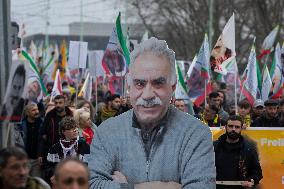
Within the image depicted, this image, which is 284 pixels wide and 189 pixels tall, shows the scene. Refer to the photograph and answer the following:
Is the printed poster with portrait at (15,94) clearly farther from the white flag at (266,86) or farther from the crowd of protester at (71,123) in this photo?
the white flag at (266,86)

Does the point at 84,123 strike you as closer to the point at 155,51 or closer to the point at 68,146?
the point at 68,146

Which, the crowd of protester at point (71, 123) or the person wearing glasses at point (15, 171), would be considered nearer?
the person wearing glasses at point (15, 171)

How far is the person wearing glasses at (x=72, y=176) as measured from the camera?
16.7ft

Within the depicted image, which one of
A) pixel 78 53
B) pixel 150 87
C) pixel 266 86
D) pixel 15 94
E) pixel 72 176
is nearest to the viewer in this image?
pixel 72 176

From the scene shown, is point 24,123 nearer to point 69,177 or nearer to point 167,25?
point 69,177

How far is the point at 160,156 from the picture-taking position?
5.48 metres

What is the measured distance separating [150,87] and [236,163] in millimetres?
5322

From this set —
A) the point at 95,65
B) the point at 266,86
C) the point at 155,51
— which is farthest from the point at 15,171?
the point at 95,65

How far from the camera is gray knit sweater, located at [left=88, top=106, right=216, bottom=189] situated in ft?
17.9

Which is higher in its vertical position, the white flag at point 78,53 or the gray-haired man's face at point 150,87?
the gray-haired man's face at point 150,87

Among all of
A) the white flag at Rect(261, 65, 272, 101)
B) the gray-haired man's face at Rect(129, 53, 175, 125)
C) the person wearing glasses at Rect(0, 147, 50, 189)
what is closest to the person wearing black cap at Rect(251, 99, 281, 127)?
the white flag at Rect(261, 65, 272, 101)

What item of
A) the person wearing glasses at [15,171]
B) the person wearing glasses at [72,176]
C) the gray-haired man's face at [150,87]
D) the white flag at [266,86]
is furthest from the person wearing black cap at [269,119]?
the person wearing glasses at [72,176]

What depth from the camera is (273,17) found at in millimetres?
44156

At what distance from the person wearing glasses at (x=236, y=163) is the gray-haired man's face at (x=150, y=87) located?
5.20 metres
